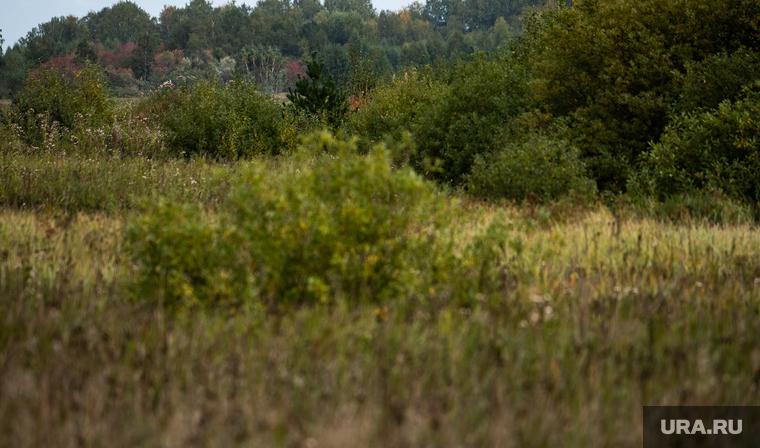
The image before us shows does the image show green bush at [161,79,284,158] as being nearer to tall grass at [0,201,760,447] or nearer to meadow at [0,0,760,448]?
meadow at [0,0,760,448]

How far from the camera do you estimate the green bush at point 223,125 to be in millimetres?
14195

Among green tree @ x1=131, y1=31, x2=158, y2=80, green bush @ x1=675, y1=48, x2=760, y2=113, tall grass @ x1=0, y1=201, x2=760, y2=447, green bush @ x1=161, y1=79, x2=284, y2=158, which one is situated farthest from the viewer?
green tree @ x1=131, y1=31, x2=158, y2=80

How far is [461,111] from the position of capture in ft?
48.2

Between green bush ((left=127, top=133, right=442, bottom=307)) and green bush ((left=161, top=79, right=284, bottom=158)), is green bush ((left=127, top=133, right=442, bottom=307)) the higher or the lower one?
the lower one

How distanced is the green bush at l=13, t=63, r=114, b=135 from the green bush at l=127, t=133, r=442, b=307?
11904 mm

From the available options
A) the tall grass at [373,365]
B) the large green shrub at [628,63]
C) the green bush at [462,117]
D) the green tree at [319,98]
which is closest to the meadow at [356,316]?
the tall grass at [373,365]

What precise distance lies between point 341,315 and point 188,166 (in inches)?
355

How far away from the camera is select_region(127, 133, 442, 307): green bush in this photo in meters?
3.94

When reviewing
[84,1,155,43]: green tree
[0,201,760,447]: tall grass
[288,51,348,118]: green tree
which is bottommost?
[0,201,760,447]: tall grass

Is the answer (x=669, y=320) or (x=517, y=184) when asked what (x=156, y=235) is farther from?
(x=517, y=184)

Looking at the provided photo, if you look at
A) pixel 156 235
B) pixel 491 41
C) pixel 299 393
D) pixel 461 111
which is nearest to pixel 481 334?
pixel 299 393

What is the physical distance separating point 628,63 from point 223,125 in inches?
386

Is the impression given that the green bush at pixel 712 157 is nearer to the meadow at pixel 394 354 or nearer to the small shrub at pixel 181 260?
the meadow at pixel 394 354

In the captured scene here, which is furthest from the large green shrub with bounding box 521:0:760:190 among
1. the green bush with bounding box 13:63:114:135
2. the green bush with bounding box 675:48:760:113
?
the green bush with bounding box 13:63:114:135
